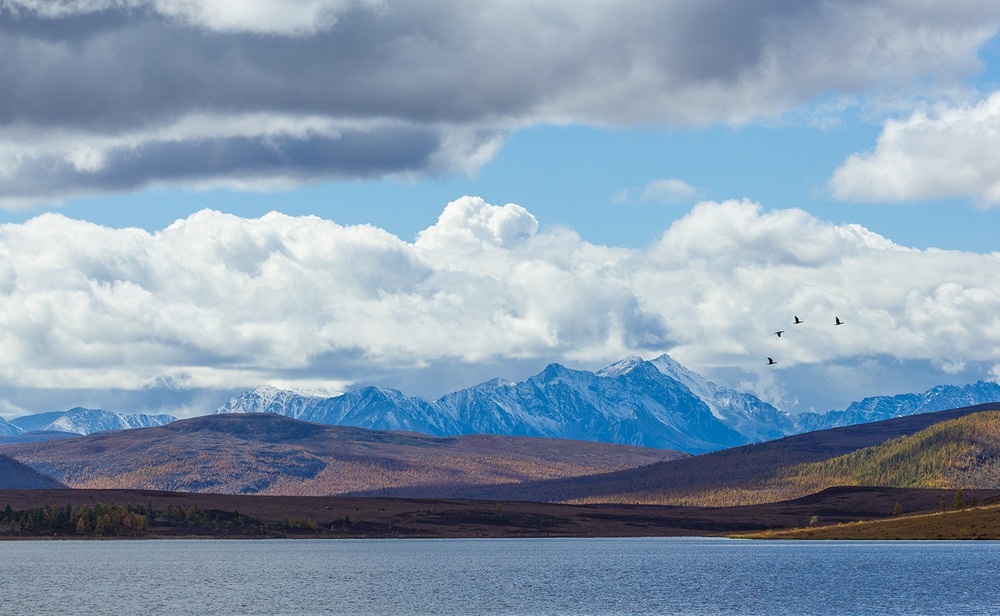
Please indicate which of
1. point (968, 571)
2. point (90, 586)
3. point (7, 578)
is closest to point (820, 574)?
point (968, 571)

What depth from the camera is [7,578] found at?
172625mm

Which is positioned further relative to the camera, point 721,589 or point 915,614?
point 721,589

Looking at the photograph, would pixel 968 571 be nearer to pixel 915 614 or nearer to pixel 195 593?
pixel 915 614

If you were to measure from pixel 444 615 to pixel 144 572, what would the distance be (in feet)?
258

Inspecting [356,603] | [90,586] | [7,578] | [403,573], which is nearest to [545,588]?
[356,603]

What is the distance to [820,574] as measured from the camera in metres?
174

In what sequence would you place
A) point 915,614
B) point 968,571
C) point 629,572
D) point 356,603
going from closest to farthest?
1. point 915,614
2. point 356,603
3. point 968,571
4. point 629,572

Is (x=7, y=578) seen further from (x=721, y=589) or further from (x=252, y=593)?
(x=721, y=589)

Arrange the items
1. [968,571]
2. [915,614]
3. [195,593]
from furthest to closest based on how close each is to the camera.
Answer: [968,571], [195,593], [915,614]

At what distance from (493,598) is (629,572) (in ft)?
151

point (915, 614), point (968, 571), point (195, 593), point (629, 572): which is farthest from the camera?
point (629, 572)

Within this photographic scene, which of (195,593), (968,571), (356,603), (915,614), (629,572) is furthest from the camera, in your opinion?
(629,572)

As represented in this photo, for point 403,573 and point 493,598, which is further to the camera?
point 403,573

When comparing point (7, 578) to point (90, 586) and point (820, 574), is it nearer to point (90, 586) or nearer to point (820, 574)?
point (90, 586)
